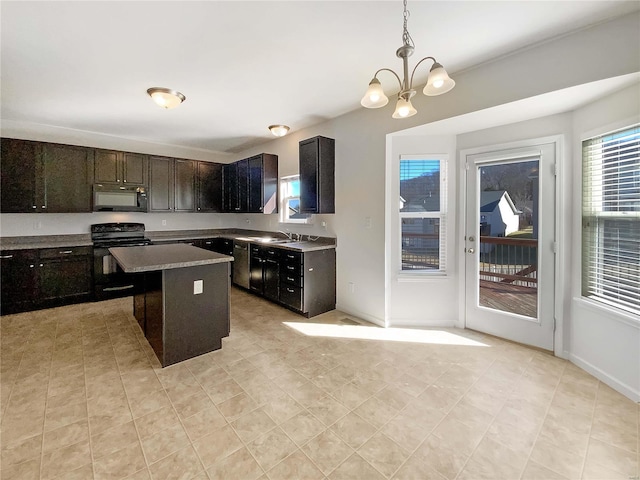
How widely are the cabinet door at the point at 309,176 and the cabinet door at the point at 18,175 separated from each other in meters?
3.82

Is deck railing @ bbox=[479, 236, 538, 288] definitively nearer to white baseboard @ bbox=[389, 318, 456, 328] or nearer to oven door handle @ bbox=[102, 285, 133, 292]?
white baseboard @ bbox=[389, 318, 456, 328]

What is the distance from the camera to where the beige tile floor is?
1.54m

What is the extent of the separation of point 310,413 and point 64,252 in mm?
4364

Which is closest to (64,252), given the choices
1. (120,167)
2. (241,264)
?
(120,167)

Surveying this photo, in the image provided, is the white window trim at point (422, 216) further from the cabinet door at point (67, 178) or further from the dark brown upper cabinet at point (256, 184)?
the cabinet door at point (67, 178)

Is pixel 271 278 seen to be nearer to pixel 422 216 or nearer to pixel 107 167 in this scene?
pixel 422 216

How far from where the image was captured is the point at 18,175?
13.1 feet

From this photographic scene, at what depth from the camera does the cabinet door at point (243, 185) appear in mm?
5379

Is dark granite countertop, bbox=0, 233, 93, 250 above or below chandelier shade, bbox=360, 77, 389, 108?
below

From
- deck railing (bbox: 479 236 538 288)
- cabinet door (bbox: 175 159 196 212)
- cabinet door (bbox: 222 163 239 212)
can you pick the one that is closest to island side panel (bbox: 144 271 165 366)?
cabinet door (bbox: 175 159 196 212)

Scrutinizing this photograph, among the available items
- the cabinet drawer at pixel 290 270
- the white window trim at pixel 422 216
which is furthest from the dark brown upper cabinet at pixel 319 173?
the white window trim at pixel 422 216

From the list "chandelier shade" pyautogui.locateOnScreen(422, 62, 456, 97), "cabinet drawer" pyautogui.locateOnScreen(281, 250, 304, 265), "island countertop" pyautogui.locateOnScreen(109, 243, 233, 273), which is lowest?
"cabinet drawer" pyautogui.locateOnScreen(281, 250, 304, 265)

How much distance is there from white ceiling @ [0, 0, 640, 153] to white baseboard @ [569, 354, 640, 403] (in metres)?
2.63

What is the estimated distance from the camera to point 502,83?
2.44 metres
